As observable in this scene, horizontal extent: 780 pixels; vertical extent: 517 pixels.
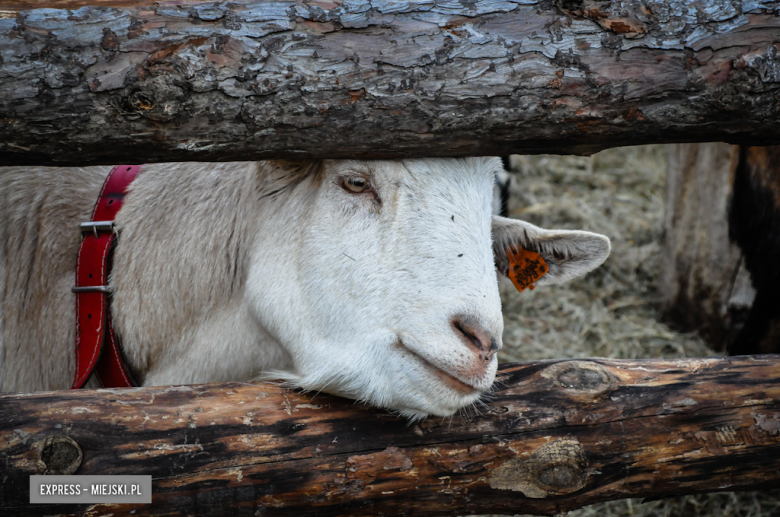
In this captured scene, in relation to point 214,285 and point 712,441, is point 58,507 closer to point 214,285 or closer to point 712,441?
point 214,285

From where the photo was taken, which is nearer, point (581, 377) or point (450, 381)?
point (450, 381)

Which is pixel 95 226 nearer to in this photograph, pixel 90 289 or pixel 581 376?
pixel 90 289

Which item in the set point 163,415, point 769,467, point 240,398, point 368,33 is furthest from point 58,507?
point 769,467

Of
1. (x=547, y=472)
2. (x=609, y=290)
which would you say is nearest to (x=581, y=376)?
(x=547, y=472)

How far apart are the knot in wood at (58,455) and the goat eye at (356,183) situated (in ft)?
3.99

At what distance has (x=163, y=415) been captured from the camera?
2.01 meters

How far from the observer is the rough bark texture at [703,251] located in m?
4.39

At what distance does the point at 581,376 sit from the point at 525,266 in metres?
0.83

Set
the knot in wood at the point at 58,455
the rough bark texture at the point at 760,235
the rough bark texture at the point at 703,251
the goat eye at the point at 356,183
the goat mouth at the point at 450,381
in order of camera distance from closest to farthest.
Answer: the knot in wood at the point at 58,455 → the goat mouth at the point at 450,381 → the goat eye at the point at 356,183 → the rough bark texture at the point at 760,235 → the rough bark texture at the point at 703,251

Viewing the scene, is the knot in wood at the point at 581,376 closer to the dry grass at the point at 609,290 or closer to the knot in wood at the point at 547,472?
the knot in wood at the point at 547,472

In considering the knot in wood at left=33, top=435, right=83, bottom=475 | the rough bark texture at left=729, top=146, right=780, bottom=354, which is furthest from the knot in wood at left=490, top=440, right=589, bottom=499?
the rough bark texture at left=729, top=146, right=780, bottom=354

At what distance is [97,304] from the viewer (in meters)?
2.77

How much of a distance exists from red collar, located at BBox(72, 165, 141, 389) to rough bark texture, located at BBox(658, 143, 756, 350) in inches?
148

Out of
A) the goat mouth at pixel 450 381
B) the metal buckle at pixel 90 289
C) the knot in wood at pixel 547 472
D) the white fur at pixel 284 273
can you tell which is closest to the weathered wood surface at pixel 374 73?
the white fur at pixel 284 273
